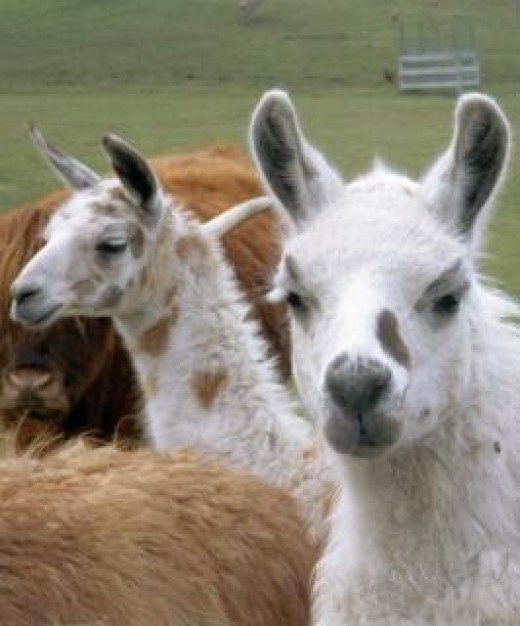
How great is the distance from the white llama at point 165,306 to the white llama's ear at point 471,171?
194 centimetres

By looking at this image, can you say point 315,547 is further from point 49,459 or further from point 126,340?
point 126,340

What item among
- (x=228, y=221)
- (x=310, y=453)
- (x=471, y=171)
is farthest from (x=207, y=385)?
(x=471, y=171)

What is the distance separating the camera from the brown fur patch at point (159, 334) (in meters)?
5.90

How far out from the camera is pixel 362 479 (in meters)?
3.82

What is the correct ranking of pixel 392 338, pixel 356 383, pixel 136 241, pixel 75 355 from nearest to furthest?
pixel 356 383
pixel 392 338
pixel 136 241
pixel 75 355

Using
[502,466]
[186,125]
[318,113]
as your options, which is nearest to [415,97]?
[318,113]

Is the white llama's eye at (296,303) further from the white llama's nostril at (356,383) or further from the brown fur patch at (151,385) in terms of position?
the brown fur patch at (151,385)

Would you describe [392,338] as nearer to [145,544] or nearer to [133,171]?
[145,544]

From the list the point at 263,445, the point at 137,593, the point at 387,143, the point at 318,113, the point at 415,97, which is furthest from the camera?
the point at 415,97

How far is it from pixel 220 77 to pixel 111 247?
98.5 ft

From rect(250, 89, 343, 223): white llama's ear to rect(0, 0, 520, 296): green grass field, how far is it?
8.67m

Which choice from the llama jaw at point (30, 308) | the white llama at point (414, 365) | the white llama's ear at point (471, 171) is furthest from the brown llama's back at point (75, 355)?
the white llama's ear at point (471, 171)

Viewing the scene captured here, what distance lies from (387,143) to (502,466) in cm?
1991

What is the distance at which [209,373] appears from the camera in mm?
5750
